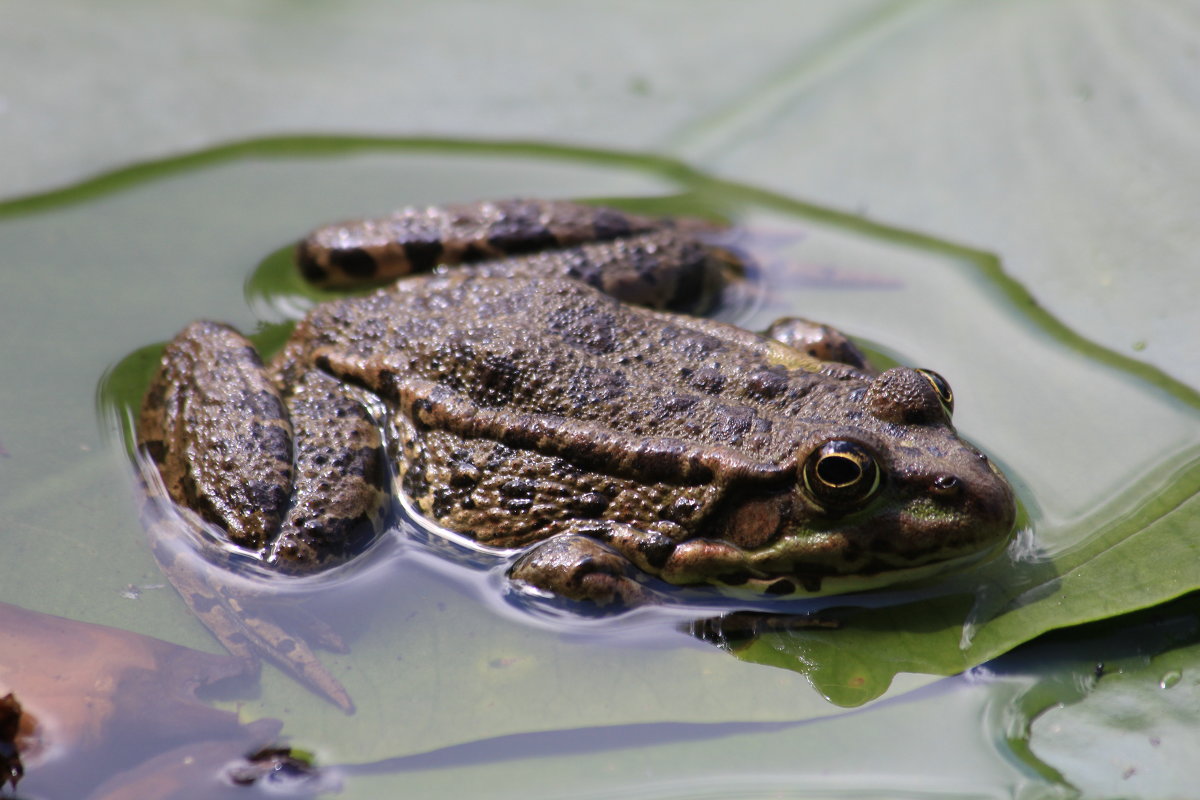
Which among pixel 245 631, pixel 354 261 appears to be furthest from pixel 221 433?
pixel 354 261

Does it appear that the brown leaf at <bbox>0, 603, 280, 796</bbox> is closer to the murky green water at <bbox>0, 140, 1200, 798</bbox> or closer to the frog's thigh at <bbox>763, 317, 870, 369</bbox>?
the murky green water at <bbox>0, 140, 1200, 798</bbox>

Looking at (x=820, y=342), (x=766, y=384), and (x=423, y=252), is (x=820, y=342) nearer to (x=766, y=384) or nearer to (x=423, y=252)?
(x=766, y=384)

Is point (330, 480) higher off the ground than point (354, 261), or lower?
lower

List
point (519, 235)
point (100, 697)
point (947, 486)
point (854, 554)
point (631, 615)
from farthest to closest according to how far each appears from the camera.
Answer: point (519, 235), point (631, 615), point (854, 554), point (947, 486), point (100, 697)

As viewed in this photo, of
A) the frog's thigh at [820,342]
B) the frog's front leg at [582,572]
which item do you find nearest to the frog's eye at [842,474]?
the frog's front leg at [582,572]

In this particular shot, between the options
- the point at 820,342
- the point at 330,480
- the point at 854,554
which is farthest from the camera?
the point at 820,342

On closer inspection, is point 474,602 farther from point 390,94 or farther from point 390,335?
point 390,94

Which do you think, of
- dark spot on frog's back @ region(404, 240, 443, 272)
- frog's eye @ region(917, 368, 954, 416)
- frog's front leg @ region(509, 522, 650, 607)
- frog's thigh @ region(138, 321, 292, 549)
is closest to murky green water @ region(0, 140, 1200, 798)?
frog's front leg @ region(509, 522, 650, 607)
